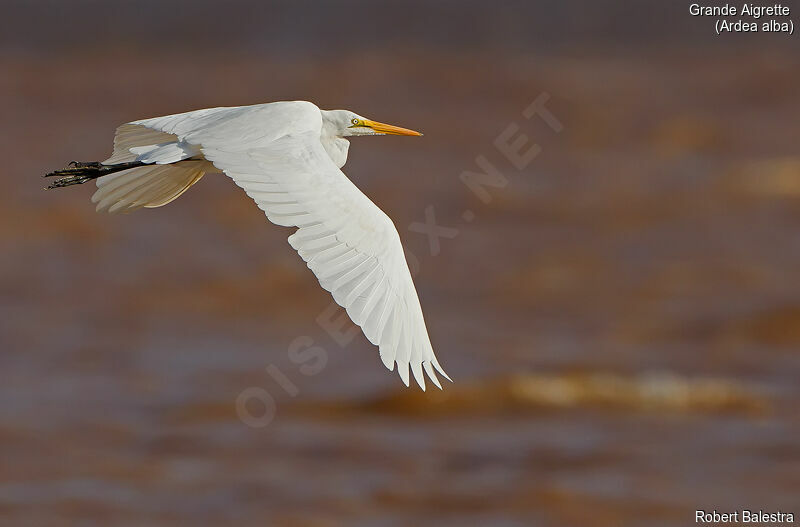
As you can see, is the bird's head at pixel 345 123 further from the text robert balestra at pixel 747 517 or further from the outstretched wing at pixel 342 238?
the text robert balestra at pixel 747 517

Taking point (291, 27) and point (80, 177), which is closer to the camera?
point (80, 177)

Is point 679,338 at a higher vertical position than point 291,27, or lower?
lower

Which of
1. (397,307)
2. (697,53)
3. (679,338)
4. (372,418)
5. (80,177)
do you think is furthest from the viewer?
(697,53)

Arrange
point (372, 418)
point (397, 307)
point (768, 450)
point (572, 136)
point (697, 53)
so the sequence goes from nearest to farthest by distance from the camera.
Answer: point (397, 307) < point (768, 450) < point (372, 418) < point (572, 136) < point (697, 53)

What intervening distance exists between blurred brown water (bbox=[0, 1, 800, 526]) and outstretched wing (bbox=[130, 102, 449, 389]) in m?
11.0

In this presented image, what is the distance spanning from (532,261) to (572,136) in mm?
3911

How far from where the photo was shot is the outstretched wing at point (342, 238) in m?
5.39

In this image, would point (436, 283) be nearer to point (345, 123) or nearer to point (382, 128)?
point (382, 128)

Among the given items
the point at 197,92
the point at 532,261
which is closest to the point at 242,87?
the point at 197,92

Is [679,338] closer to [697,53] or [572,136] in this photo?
[572,136]

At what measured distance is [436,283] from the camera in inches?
893

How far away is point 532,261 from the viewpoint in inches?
945

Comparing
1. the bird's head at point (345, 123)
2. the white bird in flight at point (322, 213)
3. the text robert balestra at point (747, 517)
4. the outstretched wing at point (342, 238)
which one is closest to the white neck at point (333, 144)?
the bird's head at point (345, 123)

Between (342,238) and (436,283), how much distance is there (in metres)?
17.2
